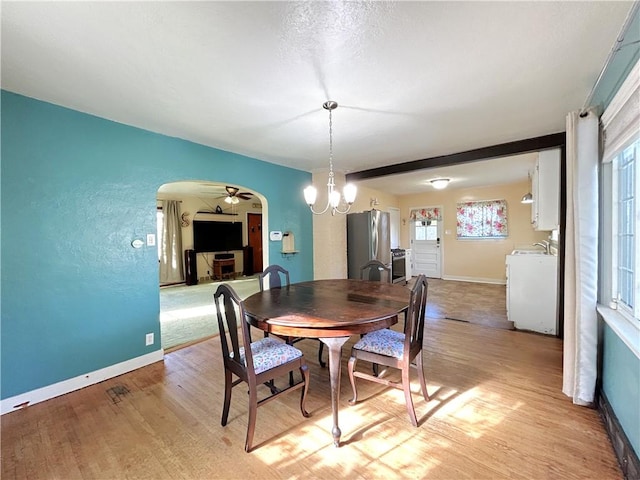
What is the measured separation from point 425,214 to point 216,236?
5.88 m

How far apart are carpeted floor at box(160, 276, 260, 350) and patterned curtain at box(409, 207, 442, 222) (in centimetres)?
464

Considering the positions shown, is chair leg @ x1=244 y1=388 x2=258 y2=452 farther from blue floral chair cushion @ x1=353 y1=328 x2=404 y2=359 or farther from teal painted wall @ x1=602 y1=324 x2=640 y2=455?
teal painted wall @ x1=602 y1=324 x2=640 y2=455

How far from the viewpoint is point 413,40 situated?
1539 mm

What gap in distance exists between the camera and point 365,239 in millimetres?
4844

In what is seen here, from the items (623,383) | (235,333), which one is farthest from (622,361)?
(235,333)

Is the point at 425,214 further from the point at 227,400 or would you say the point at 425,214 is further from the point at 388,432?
the point at 227,400

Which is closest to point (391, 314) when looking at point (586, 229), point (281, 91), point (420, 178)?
point (586, 229)

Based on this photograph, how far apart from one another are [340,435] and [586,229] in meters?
2.15

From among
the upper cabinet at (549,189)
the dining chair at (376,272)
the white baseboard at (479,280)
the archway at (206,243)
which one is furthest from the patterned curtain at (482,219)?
the archway at (206,243)

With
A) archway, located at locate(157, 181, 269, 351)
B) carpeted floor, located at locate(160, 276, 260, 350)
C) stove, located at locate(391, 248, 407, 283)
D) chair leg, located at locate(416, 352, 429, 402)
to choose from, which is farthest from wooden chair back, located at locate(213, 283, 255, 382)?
stove, located at locate(391, 248, 407, 283)

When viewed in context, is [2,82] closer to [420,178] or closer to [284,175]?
[284,175]

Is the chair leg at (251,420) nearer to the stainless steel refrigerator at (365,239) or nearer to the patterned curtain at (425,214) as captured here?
the stainless steel refrigerator at (365,239)

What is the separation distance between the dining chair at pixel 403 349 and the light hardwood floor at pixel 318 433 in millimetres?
226

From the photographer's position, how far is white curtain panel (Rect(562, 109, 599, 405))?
1.88 meters
